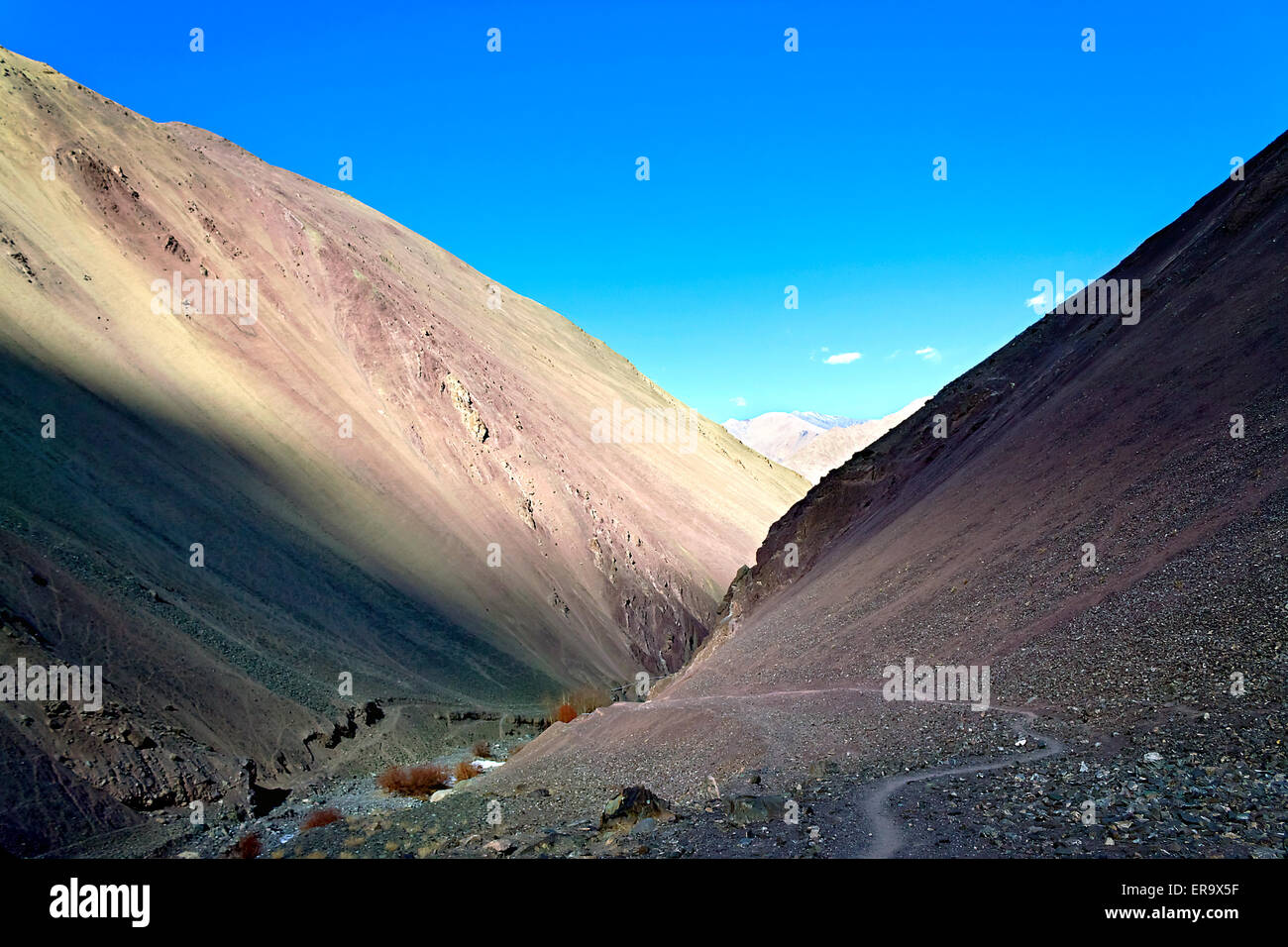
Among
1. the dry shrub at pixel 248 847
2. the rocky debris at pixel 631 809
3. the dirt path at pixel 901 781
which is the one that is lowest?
the dry shrub at pixel 248 847

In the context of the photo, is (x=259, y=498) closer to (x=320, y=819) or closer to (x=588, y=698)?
(x=588, y=698)

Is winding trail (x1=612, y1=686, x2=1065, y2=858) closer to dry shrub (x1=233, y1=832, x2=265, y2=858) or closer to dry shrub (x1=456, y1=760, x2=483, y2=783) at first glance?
dry shrub (x1=233, y1=832, x2=265, y2=858)

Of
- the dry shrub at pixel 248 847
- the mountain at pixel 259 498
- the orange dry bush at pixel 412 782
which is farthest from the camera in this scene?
the orange dry bush at pixel 412 782

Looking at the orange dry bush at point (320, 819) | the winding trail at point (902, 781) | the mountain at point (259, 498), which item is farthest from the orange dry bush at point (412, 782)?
the winding trail at point (902, 781)

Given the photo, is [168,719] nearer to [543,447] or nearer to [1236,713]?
[1236,713]

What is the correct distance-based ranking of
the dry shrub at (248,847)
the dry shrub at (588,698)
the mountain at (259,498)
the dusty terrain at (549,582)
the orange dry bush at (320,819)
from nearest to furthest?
1. the dusty terrain at (549,582)
2. the dry shrub at (248,847)
3. the orange dry bush at (320,819)
4. the mountain at (259,498)
5. the dry shrub at (588,698)

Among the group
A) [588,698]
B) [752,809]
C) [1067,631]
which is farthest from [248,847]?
[588,698]

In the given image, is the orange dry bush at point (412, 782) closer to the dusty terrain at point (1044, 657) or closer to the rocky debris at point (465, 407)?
the dusty terrain at point (1044, 657)
